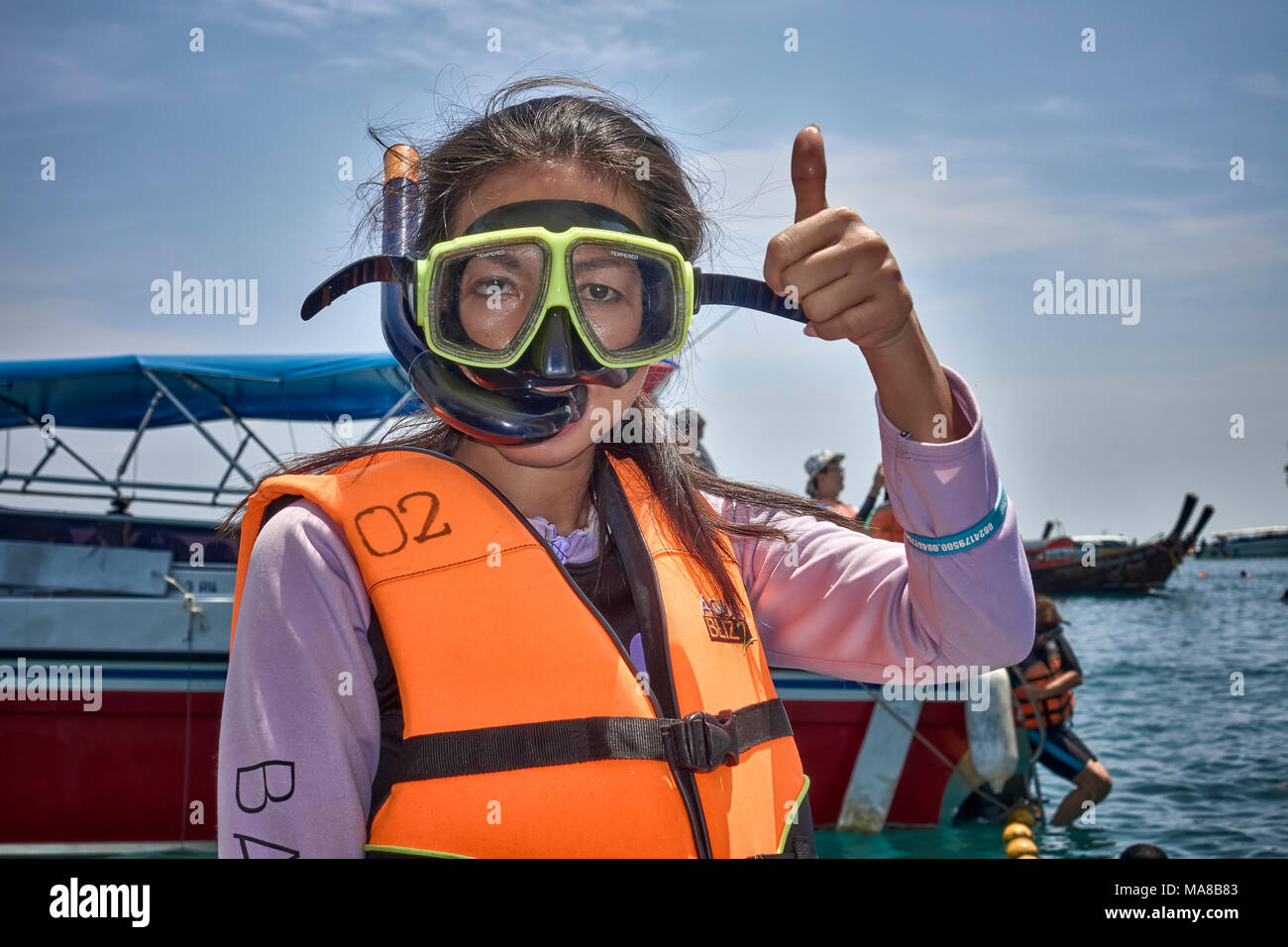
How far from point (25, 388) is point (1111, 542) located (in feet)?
154

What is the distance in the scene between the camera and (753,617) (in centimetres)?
165

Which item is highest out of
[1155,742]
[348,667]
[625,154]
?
[625,154]

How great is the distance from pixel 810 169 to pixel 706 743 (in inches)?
30.1

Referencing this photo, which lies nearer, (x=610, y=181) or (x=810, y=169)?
(x=810, y=169)

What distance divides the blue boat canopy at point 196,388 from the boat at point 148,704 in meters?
0.03

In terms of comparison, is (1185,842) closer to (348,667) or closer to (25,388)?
(348,667)

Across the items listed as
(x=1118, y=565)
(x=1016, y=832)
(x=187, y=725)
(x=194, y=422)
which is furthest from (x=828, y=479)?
Result: (x=1118, y=565)

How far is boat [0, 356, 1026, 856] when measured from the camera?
511cm

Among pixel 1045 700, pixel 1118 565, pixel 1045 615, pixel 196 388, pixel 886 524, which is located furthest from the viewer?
pixel 1118 565

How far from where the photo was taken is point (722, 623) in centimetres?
151

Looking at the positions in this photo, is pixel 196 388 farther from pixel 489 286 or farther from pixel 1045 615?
pixel 489 286

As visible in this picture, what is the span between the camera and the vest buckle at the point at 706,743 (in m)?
1.33

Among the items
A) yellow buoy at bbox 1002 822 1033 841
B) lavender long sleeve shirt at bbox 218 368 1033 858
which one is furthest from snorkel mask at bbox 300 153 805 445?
yellow buoy at bbox 1002 822 1033 841

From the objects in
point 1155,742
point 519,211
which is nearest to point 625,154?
point 519,211
